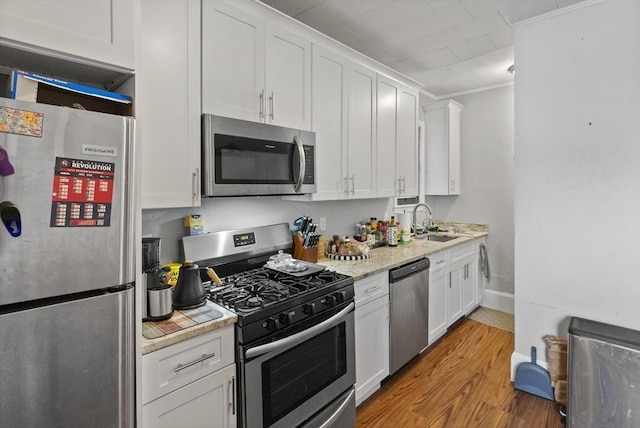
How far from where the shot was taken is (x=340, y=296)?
1.83 m

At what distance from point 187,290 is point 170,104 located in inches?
34.2

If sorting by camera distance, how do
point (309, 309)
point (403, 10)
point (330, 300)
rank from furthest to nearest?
point (403, 10) < point (330, 300) < point (309, 309)

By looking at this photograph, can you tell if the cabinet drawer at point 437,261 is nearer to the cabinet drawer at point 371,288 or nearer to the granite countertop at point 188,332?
the cabinet drawer at point 371,288

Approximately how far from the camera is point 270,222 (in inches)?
92.7

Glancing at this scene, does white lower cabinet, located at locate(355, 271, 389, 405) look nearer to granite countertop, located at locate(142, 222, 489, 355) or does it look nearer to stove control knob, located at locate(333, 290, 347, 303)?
granite countertop, located at locate(142, 222, 489, 355)

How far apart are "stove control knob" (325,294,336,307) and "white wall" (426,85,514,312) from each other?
3.02 meters

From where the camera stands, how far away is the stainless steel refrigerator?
0.88m

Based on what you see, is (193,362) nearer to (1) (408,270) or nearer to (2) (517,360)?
(1) (408,270)

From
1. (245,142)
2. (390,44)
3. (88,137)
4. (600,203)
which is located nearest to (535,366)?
(600,203)

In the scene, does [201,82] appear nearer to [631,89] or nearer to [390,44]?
[390,44]

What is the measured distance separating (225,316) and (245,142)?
926 millimetres

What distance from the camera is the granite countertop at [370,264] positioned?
1221mm

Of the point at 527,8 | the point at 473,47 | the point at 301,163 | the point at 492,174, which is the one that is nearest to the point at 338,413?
the point at 301,163

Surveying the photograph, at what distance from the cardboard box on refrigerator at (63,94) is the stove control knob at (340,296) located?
129 cm
